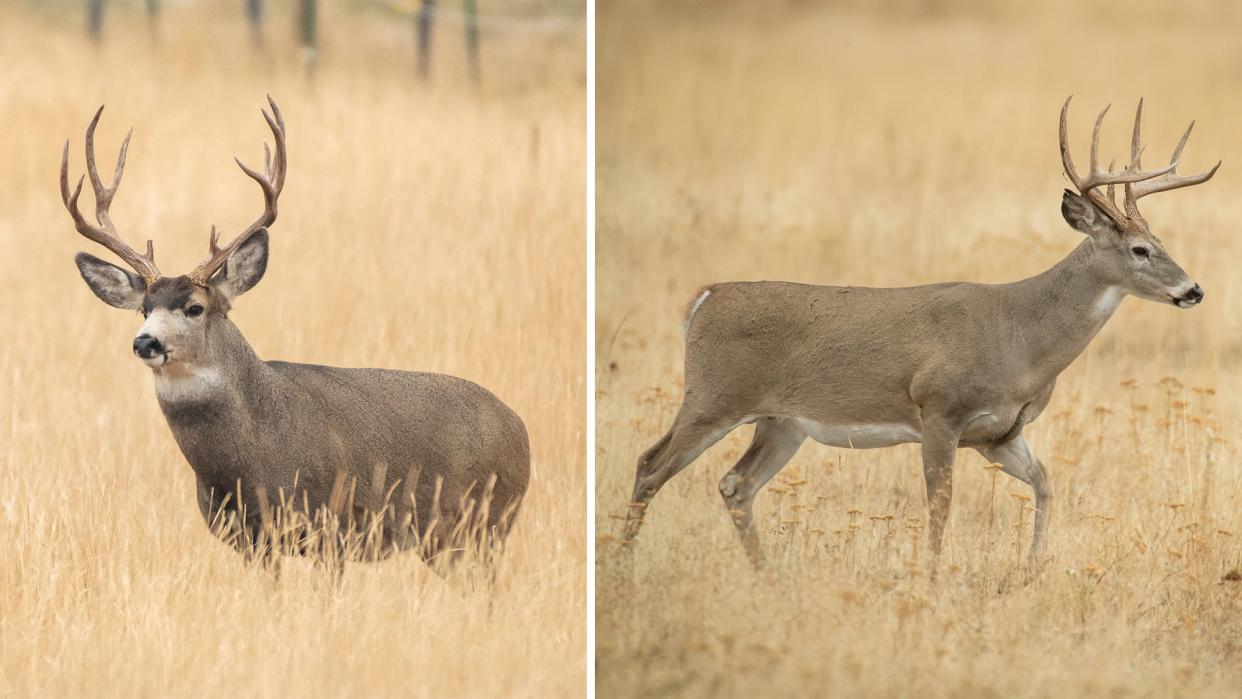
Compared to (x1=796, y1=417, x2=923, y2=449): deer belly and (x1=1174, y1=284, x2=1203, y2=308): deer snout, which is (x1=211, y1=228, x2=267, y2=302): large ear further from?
(x1=1174, y1=284, x2=1203, y2=308): deer snout

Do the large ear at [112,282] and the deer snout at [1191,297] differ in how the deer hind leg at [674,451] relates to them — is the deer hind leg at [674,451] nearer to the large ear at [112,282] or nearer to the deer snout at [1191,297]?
the deer snout at [1191,297]

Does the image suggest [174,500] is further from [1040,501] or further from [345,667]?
[1040,501]

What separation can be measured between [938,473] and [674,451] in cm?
97

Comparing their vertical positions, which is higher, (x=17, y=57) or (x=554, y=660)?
(x=17, y=57)

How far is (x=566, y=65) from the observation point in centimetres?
1527

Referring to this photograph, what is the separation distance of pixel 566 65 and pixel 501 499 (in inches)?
355

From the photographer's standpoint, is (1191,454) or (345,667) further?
(1191,454)

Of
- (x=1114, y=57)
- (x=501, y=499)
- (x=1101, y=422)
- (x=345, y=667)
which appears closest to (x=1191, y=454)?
(x=1101, y=422)

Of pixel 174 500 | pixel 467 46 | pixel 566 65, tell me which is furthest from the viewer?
pixel 467 46

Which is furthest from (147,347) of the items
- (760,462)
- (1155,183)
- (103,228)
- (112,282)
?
(1155,183)

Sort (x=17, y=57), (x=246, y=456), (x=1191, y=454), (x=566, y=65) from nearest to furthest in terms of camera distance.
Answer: (x=246, y=456) → (x=1191, y=454) → (x=17, y=57) → (x=566, y=65)

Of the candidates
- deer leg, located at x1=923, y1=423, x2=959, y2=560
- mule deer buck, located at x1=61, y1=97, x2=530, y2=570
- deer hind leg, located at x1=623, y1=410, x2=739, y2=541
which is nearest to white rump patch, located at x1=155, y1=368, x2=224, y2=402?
mule deer buck, located at x1=61, y1=97, x2=530, y2=570

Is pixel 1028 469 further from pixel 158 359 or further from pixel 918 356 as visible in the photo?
pixel 158 359

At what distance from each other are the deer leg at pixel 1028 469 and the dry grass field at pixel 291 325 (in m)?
1.54
